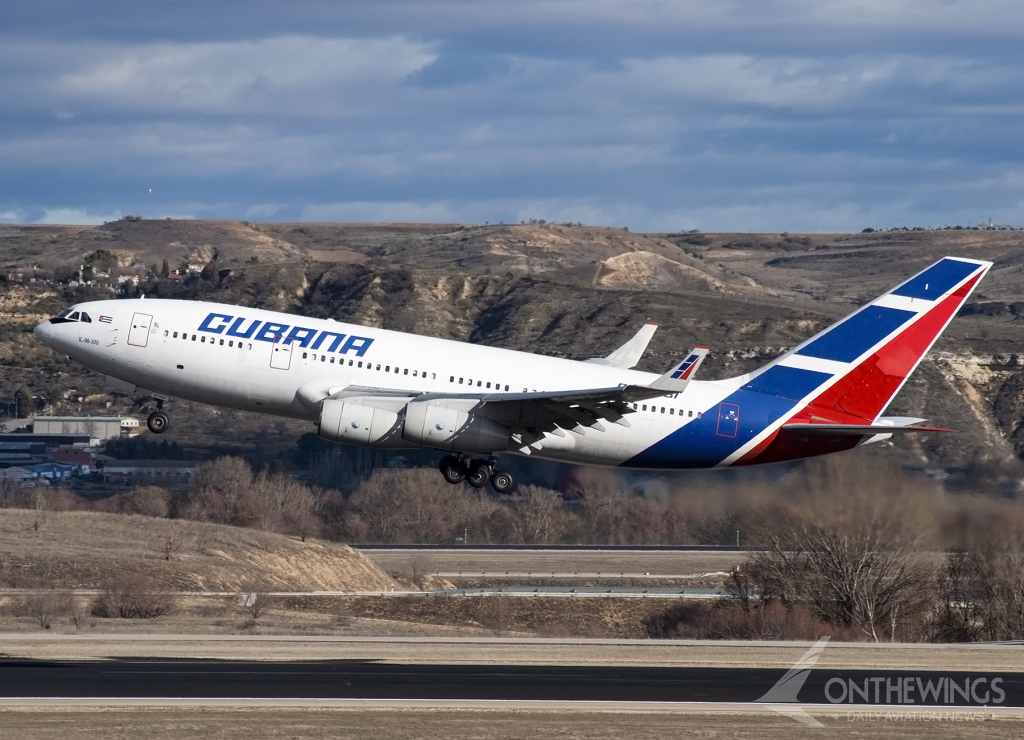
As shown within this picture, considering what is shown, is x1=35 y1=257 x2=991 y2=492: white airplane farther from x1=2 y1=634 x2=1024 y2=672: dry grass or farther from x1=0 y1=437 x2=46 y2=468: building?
x1=0 y1=437 x2=46 y2=468: building

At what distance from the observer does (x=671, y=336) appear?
474ft

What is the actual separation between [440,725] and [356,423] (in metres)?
14.7

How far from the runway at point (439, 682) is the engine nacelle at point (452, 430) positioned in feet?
23.7

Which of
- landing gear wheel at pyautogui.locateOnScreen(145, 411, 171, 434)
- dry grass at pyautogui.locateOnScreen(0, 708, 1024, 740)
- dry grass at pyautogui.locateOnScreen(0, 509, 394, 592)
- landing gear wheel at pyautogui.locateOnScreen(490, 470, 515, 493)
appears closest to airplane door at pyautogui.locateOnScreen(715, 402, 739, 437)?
landing gear wheel at pyautogui.locateOnScreen(490, 470, 515, 493)

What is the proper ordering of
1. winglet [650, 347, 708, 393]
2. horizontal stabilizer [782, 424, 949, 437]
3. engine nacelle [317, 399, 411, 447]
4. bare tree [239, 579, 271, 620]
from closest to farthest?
winglet [650, 347, 708, 393], engine nacelle [317, 399, 411, 447], horizontal stabilizer [782, 424, 949, 437], bare tree [239, 579, 271, 620]

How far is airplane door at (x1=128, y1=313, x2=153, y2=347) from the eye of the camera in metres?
44.7

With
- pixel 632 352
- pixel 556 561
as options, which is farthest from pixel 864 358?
pixel 556 561

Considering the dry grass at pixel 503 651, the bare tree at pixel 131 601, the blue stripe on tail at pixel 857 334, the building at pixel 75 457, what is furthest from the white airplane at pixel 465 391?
the building at pixel 75 457

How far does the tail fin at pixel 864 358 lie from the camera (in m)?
47.2

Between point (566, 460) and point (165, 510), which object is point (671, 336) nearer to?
point (165, 510)

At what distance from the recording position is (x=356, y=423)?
42.8 m

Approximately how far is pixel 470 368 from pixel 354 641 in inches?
355

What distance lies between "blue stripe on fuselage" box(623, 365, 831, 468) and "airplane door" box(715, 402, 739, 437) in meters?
0.07

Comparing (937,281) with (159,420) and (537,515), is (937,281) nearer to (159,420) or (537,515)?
(159,420)
